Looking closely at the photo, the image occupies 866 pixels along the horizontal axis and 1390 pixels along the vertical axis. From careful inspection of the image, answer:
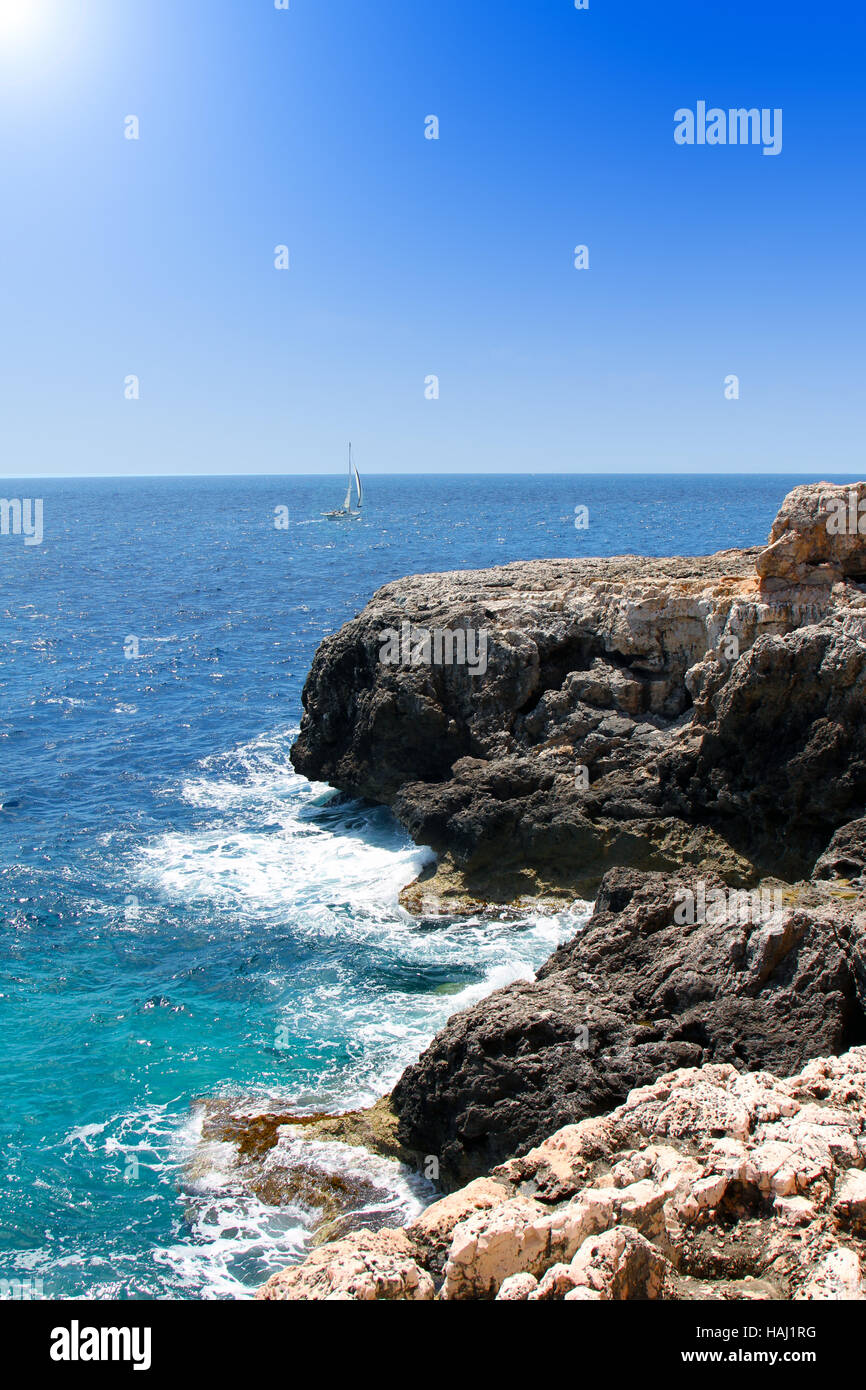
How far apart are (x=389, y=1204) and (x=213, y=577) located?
83.8 m

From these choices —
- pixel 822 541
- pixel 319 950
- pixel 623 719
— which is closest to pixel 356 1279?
pixel 319 950

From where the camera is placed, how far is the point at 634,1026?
15.2 m

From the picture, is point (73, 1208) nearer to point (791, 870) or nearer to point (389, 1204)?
point (389, 1204)

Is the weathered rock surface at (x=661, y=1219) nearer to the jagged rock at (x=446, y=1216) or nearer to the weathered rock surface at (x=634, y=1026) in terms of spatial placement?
the jagged rock at (x=446, y=1216)

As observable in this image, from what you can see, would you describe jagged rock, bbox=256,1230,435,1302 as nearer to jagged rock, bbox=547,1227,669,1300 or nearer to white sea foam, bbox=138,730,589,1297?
jagged rock, bbox=547,1227,669,1300

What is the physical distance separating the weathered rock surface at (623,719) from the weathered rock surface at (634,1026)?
633 cm

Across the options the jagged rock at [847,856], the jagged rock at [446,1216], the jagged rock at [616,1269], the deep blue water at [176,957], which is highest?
the jagged rock at [847,856]

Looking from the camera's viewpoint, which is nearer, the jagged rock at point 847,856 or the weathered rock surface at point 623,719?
the jagged rock at point 847,856

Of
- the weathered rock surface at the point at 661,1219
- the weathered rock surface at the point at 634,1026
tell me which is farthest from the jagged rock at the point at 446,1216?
the weathered rock surface at the point at 634,1026

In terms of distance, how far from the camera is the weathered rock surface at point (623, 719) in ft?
75.9

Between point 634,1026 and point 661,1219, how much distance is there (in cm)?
576

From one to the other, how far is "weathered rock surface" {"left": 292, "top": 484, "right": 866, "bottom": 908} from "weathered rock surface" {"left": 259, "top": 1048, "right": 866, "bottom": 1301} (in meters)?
12.2

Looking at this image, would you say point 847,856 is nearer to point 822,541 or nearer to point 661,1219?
point 822,541

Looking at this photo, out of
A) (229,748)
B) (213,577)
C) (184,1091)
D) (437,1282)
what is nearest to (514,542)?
(213,577)
